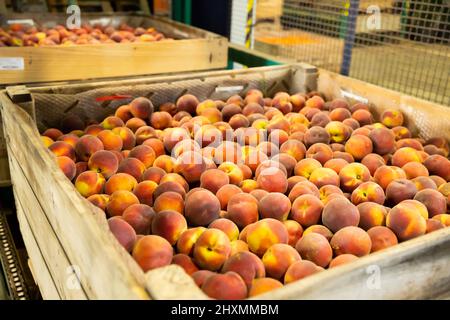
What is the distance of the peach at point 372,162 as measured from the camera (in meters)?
1.87

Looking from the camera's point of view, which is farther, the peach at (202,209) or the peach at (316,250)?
the peach at (202,209)

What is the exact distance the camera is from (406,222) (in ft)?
4.64

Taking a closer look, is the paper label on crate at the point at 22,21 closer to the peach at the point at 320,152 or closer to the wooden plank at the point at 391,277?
the peach at the point at 320,152

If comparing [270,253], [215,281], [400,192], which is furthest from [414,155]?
[215,281]

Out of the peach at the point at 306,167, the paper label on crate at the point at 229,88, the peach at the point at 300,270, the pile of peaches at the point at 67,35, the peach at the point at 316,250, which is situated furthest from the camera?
the pile of peaches at the point at 67,35

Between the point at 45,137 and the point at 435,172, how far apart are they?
1657mm

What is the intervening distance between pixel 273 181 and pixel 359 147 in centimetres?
54

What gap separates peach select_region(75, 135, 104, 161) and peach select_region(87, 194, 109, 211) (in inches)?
12.4

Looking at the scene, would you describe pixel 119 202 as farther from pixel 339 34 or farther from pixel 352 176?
pixel 339 34

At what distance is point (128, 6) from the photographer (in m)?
5.33

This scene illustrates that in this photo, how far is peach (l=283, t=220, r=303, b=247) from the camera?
1464mm

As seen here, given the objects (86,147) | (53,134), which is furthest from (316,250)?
(53,134)

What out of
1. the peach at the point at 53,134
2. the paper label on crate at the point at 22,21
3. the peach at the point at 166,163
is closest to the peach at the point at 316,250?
the peach at the point at 166,163

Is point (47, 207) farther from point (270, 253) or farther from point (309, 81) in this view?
point (309, 81)
